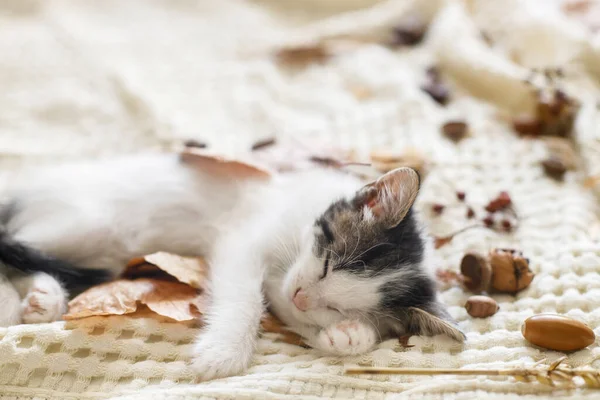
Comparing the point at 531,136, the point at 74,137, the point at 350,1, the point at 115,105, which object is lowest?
the point at 74,137

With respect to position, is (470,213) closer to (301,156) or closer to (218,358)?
(301,156)

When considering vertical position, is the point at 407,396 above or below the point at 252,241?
below

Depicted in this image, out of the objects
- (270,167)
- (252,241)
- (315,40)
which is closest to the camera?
(252,241)

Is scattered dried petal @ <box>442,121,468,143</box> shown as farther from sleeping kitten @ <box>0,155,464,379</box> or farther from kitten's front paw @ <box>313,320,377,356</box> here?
kitten's front paw @ <box>313,320,377,356</box>

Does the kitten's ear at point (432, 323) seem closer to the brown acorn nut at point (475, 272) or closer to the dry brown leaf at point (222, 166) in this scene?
the brown acorn nut at point (475, 272)

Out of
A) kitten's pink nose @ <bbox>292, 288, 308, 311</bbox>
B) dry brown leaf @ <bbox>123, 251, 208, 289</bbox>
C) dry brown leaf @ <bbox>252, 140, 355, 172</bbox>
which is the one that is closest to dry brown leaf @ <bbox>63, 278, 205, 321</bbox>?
dry brown leaf @ <bbox>123, 251, 208, 289</bbox>

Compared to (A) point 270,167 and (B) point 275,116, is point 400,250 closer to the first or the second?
(A) point 270,167

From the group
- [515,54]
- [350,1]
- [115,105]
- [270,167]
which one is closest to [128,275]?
[270,167]
